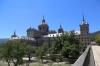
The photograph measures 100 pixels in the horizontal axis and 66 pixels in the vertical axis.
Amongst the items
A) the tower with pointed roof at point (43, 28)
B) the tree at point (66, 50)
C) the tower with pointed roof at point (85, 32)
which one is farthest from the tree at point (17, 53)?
the tower with pointed roof at point (43, 28)

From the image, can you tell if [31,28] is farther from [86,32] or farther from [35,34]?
[86,32]

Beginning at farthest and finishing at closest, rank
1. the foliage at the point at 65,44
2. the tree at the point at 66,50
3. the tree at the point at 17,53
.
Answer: the foliage at the point at 65,44 → the tree at the point at 66,50 → the tree at the point at 17,53

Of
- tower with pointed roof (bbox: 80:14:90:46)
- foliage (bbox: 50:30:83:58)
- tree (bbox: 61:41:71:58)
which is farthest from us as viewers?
tower with pointed roof (bbox: 80:14:90:46)

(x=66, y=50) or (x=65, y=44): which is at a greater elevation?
(x=65, y=44)

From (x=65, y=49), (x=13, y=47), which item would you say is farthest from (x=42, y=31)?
(x=13, y=47)

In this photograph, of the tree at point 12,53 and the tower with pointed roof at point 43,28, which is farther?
the tower with pointed roof at point 43,28

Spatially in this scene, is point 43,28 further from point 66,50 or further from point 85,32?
point 66,50

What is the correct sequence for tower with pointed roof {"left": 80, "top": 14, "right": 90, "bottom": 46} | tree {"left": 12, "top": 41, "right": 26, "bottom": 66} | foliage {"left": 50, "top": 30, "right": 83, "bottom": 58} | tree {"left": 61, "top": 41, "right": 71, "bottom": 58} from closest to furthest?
tree {"left": 12, "top": 41, "right": 26, "bottom": 66}
tree {"left": 61, "top": 41, "right": 71, "bottom": 58}
foliage {"left": 50, "top": 30, "right": 83, "bottom": 58}
tower with pointed roof {"left": 80, "top": 14, "right": 90, "bottom": 46}

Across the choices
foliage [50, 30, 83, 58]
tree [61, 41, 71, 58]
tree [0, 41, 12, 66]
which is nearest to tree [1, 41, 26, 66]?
tree [0, 41, 12, 66]

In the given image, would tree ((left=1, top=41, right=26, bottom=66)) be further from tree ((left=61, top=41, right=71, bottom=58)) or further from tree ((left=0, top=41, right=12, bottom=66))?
tree ((left=61, top=41, right=71, bottom=58))

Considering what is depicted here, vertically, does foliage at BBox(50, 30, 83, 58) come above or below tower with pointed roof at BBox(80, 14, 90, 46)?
below

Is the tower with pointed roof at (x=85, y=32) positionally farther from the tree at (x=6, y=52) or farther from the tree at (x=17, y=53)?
the tree at (x=6, y=52)

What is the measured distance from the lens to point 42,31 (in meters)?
110

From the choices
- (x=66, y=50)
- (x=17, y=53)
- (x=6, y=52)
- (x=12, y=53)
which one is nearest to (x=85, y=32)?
(x=66, y=50)
